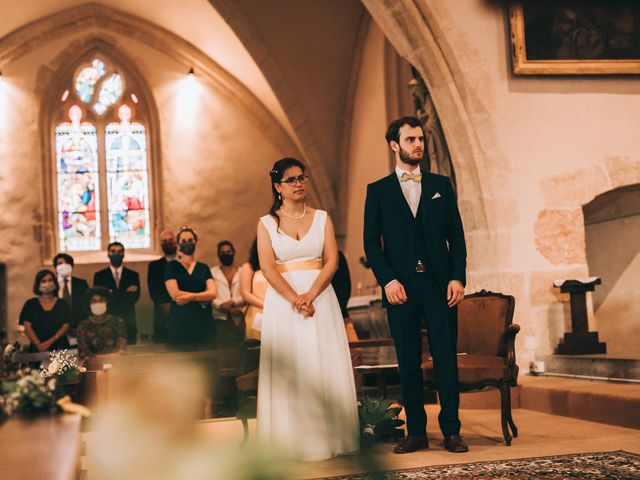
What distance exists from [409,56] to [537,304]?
2.23 m

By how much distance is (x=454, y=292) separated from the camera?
4070 millimetres

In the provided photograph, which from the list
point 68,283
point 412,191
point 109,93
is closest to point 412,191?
point 412,191

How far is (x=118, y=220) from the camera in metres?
13.8

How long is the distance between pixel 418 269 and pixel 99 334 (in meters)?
3.38

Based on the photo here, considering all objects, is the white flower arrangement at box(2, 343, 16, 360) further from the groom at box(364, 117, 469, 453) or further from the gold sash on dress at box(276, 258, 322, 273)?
the groom at box(364, 117, 469, 453)

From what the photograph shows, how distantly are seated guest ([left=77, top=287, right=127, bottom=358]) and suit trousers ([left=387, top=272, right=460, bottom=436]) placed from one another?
9.74 ft

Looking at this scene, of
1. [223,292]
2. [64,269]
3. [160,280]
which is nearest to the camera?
[223,292]

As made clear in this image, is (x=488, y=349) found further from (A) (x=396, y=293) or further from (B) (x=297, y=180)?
(B) (x=297, y=180)

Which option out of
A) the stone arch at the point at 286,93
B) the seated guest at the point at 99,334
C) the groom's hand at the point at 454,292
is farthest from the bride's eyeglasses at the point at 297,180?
the stone arch at the point at 286,93

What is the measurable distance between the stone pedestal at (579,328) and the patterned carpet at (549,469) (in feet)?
10.1

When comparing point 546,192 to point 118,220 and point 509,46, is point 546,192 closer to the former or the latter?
point 509,46

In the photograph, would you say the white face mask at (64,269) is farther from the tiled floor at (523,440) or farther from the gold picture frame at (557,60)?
the gold picture frame at (557,60)

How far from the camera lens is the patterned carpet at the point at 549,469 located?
10.5 ft

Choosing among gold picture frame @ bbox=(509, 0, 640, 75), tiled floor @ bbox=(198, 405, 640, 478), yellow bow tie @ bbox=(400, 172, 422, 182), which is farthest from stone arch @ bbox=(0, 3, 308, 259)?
yellow bow tie @ bbox=(400, 172, 422, 182)
